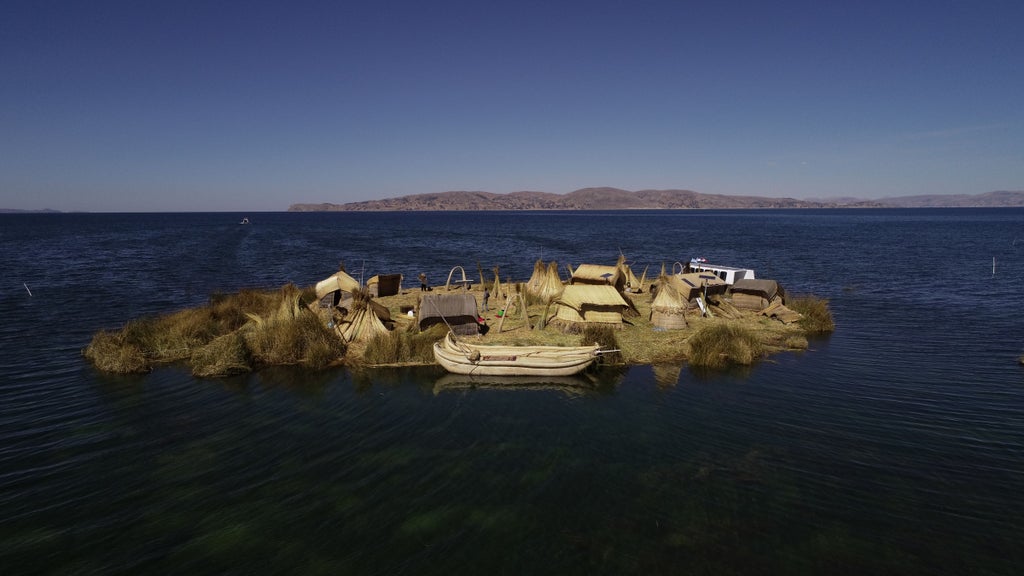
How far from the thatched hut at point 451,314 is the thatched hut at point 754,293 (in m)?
17.4

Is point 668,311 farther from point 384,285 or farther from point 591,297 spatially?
point 384,285

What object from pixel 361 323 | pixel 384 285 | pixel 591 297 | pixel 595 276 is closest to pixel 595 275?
pixel 595 276

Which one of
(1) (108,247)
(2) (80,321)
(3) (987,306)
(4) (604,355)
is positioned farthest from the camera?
(1) (108,247)

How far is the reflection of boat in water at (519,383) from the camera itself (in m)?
18.6

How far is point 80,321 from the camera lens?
27859 millimetres

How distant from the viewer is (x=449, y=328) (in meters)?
21.8

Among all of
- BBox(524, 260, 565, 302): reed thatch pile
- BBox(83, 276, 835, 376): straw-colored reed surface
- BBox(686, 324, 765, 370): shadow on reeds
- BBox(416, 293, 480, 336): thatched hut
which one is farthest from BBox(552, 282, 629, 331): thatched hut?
BBox(524, 260, 565, 302): reed thatch pile

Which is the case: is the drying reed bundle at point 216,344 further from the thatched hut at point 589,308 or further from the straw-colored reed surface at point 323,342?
the thatched hut at point 589,308

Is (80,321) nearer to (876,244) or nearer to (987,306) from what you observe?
(987,306)

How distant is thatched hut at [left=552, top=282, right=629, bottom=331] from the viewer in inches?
964

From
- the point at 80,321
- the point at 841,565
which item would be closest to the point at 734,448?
the point at 841,565

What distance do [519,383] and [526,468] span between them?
20.4ft

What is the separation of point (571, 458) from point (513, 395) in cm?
483

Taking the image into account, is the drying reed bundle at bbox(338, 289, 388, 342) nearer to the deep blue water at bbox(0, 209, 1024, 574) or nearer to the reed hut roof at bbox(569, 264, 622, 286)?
the deep blue water at bbox(0, 209, 1024, 574)
